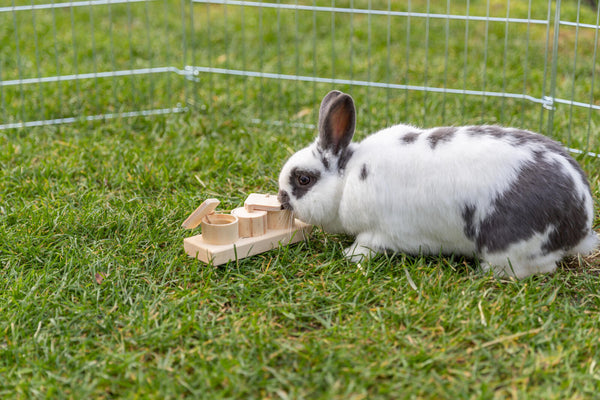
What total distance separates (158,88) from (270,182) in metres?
1.57

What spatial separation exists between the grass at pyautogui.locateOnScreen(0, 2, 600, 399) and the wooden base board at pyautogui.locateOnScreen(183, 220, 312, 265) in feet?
0.14

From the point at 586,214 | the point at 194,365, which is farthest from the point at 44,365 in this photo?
the point at 586,214

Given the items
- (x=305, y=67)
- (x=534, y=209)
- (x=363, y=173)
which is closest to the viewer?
(x=534, y=209)

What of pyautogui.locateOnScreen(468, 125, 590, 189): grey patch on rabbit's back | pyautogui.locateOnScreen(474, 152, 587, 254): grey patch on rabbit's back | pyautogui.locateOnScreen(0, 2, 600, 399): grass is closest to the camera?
pyautogui.locateOnScreen(0, 2, 600, 399): grass

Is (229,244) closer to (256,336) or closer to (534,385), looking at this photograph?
(256,336)

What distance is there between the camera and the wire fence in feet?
13.9

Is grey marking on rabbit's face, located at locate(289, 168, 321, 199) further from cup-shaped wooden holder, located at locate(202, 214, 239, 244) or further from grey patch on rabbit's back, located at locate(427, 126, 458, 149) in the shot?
grey patch on rabbit's back, located at locate(427, 126, 458, 149)

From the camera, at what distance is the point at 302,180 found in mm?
2945

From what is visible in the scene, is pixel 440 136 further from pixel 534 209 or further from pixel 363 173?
pixel 534 209

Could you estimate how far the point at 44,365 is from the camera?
223cm

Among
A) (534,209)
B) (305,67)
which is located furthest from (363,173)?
(305,67)

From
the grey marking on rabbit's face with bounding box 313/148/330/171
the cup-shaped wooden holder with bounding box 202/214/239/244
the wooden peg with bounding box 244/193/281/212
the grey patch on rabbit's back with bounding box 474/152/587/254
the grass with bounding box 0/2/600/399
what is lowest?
the grass with bounding box 0/2/600/399

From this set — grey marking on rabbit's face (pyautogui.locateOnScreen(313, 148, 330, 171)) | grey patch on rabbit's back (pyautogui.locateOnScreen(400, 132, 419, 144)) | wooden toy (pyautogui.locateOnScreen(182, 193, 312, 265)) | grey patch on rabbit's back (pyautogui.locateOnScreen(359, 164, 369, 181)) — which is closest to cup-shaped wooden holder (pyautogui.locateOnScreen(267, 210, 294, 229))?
wooden toy (pyautogui.locateOnScreen(182, 193, 312, 265))

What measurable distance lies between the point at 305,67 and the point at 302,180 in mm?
2417
